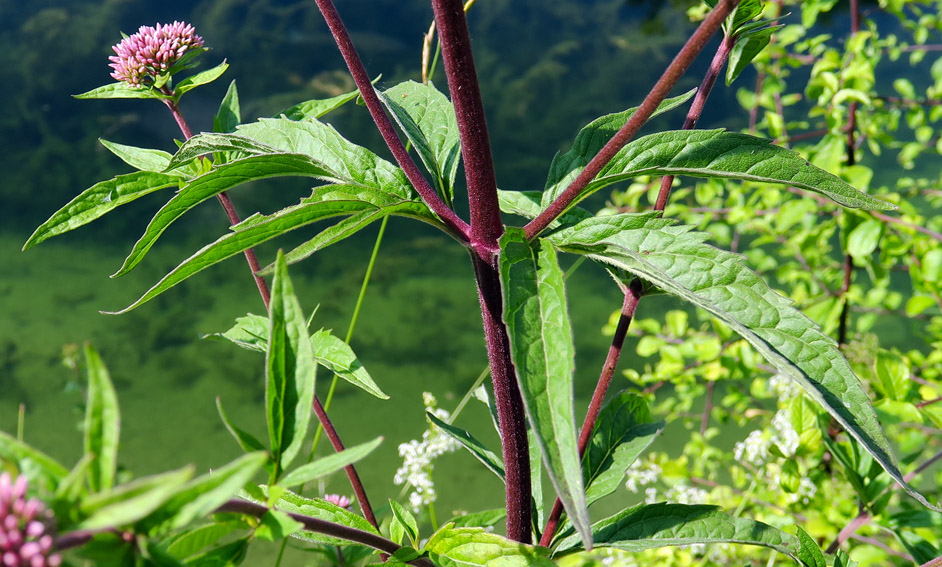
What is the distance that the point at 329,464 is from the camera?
1.23 feet

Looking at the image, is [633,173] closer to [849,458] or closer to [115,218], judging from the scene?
[849,458]

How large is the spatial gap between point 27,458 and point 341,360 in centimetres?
44

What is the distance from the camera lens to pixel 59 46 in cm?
396

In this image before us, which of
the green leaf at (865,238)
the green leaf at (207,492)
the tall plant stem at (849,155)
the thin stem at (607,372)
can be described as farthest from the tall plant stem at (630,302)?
the tall plant stem at (849,155)

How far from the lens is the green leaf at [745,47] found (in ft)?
1.88

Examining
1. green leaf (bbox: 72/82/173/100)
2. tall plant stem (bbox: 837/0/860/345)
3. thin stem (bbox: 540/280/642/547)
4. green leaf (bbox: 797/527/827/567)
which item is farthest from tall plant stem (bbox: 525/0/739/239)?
tall plant stem (bbox: 837/0/860/345)

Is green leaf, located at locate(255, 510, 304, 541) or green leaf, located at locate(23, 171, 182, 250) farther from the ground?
green leaf, located at locate(23, 171, 182, 250)

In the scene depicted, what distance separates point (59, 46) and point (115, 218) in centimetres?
129

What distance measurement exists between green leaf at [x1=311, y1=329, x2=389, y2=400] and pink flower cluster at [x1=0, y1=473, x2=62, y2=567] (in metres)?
0.44

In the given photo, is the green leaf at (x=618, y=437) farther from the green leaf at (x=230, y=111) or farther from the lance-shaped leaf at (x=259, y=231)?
the green leaf at (x=230, y=111)

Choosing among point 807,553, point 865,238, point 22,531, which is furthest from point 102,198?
point 865,238

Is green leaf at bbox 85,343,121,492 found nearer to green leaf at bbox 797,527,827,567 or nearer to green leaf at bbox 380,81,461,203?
green leaf at bbox 380,81,461,203

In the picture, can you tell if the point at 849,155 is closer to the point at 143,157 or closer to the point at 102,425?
the point at 143,157

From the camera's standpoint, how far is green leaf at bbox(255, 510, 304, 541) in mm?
358
